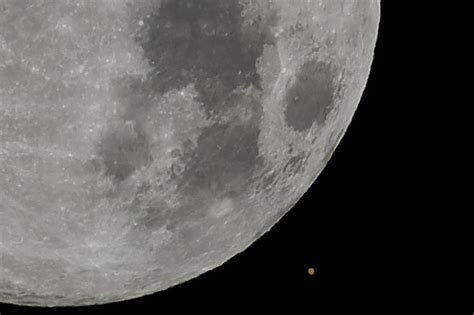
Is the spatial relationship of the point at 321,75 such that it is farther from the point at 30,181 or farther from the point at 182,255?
the point at 30,181

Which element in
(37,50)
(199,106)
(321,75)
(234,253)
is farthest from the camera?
(234,253)

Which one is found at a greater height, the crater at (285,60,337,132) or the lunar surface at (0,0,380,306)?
the crater at (285,60,337,132)

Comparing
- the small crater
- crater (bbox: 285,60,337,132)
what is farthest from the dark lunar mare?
crater (bbox: 285,60,337,132)

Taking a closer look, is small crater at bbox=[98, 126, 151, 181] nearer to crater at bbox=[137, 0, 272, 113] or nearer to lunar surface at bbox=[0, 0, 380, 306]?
lunar surface at bbox=[0, 0, 380, 306]

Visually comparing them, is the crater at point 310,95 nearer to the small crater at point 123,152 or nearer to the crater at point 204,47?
the crater at point 204,47

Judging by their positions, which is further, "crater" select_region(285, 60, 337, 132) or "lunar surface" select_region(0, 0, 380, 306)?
"crater" select_region(285, 60, 337, 132)

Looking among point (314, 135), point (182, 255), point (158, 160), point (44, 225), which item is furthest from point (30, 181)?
point (314, 135)

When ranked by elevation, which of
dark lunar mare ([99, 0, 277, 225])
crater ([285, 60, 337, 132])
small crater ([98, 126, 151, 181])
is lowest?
small crater ([98, 126, 151, 181])

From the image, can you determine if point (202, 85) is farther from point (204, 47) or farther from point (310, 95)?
point (310, 95)
